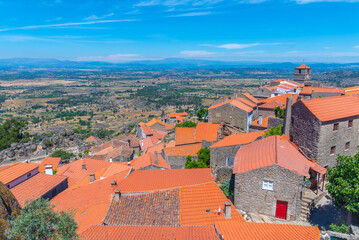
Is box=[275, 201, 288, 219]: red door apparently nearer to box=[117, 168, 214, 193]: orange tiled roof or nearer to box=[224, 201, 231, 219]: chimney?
box=[224, 201, 231, 219]: chimney

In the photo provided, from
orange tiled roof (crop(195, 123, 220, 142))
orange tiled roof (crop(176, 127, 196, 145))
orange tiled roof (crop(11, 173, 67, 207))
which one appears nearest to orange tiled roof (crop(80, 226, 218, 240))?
orange tiled roof (crop(11, 173, 67, 207))

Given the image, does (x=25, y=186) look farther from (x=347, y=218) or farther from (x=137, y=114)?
(x=137, y=114)

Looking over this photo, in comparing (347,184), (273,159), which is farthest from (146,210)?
(347,184)

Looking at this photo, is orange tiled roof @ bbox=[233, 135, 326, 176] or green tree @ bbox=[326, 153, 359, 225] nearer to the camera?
green tree @ bbox=[326, 153, 359, 225]

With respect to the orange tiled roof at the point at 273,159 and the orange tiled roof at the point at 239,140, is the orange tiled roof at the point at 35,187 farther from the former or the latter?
the orange tiled roof at the point at 239,140

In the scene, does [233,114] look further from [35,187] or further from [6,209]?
[6,209]

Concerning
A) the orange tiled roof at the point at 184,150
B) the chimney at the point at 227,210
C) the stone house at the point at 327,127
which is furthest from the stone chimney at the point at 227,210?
the orange tiled roof at the point at 184,150
